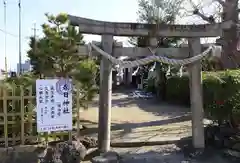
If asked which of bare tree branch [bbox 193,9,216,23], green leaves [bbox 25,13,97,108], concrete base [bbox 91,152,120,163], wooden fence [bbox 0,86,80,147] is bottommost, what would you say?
concrete base [bbox 91,152,120,163]

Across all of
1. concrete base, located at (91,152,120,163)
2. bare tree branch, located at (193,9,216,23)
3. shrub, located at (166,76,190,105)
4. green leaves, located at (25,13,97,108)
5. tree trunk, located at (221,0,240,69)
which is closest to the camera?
concrete base, located at (91,152,120,163)

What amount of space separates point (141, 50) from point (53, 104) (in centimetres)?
246

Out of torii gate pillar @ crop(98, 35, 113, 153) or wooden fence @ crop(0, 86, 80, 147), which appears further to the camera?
torii gate pillar @ crop(98, 35, 113, 153)

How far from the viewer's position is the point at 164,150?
7.26m

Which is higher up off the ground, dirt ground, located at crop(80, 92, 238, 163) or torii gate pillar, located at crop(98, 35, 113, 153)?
torii gate pillar, located at crop(98, 35, 113, 153)

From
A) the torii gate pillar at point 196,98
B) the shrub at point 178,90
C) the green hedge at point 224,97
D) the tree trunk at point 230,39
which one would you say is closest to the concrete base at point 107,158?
the torii gate pillar at point 196,98

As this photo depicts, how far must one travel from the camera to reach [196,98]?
23.6ft

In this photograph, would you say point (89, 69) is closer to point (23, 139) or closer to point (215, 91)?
point (23, 139)

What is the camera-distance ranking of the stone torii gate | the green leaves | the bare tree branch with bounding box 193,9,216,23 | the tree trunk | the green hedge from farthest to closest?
the bare tree branch with bounding box 193,9,216,23, the tree trunk, the green leaves, the green hedge, the stone torii gate

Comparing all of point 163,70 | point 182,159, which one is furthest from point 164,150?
point 163,70

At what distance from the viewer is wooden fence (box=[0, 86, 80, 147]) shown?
660 centimetres

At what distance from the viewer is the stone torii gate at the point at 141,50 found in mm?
6820

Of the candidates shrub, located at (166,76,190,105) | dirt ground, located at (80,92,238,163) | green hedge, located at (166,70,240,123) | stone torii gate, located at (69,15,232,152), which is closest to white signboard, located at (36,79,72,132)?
stone torii gate, located at (69,15,232,152)

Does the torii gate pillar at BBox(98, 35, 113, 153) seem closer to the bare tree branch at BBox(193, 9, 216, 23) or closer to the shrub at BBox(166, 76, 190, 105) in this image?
the bare tree branch at BBox(193, 9, 216, 23)
